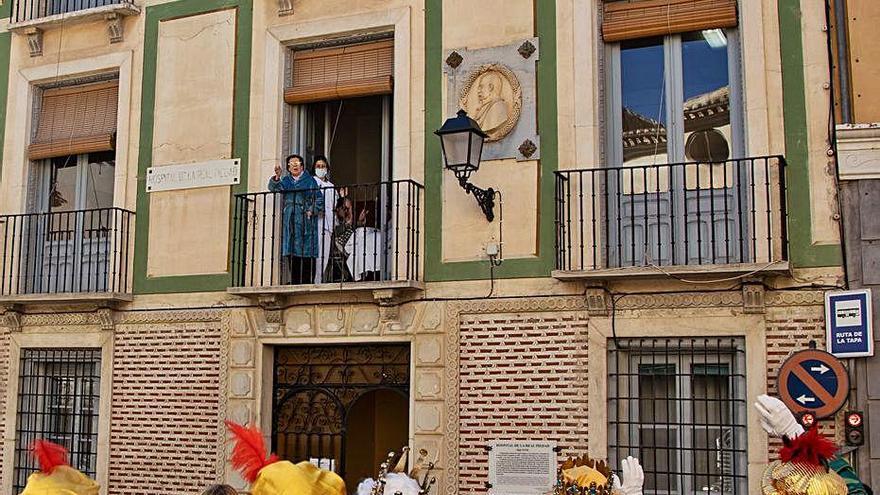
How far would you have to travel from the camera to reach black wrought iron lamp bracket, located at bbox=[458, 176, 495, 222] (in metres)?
10.1

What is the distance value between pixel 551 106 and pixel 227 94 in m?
3.42

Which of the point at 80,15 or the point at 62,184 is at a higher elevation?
the point at 80,15

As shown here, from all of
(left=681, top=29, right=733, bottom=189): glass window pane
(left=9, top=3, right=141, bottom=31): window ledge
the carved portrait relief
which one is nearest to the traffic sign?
(left=681, top=29, right=733, bottom=189): glass window pane

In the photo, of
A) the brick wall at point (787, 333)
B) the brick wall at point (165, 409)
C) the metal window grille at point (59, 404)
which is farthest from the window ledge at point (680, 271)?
the metal window grille at point (59, 404)

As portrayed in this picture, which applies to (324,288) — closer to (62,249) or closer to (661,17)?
(62,249)

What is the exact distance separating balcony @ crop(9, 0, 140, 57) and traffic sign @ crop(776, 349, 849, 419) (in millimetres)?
7595

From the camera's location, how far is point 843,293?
29.0ft

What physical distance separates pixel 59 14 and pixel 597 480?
8.51 m

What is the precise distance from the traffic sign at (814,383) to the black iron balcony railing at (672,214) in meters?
0.86

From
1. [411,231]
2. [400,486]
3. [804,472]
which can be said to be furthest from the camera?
[411,231]

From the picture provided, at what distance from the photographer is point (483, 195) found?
33.1 ft

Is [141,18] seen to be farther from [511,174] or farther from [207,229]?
[511,174]

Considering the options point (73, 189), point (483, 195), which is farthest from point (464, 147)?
point (73, 189)

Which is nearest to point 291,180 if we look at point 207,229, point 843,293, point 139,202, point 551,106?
point 207,229
